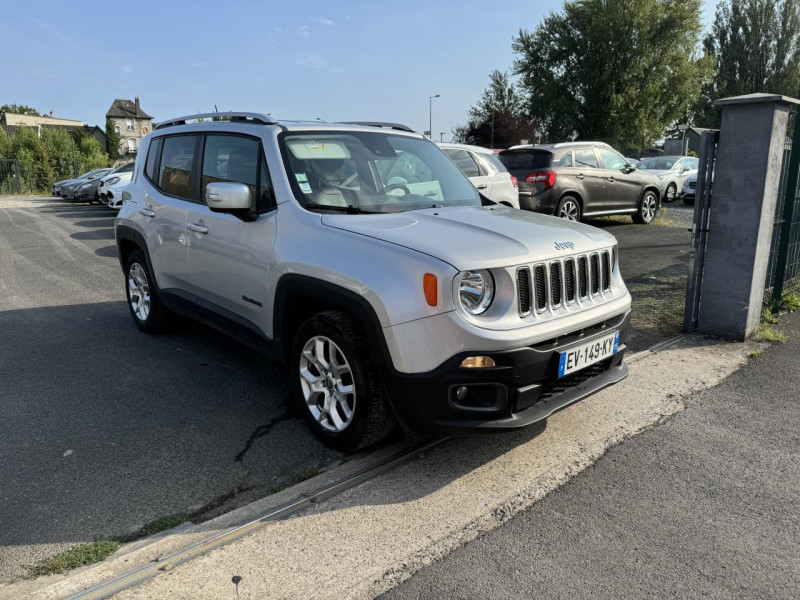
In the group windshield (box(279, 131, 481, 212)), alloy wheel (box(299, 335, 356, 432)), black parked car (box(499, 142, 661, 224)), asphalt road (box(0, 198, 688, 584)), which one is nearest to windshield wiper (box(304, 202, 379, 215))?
windshield (box(279, 131, 481, 212))

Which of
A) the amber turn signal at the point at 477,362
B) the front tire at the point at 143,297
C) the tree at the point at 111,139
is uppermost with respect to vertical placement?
the tree at the point at 111,139

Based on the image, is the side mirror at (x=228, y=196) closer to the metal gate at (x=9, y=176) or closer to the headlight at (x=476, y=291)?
the headlight at (x=476, y=291)

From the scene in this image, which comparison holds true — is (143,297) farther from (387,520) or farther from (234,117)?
(387,520)

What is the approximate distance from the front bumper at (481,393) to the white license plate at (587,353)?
1.8 inches

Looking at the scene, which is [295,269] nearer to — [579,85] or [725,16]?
[579,85]

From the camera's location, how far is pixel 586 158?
12.1m

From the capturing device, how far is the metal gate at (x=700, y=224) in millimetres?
5539

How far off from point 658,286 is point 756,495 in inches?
196

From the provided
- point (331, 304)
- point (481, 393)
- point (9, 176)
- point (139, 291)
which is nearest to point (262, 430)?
point (331, 304)

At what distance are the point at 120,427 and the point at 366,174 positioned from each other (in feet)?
7.50

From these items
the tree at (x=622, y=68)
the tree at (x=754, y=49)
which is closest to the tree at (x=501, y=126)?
the tree at (x=622, y=68)

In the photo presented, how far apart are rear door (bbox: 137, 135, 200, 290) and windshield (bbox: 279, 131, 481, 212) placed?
1.35m

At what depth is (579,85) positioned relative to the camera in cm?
4419

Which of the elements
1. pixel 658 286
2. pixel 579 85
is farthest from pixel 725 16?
pixel 658 286
